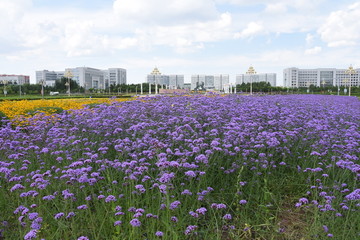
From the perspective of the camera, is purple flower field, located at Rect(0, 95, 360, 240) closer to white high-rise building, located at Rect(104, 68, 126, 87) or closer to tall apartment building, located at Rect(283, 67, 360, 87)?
tall apartment building, located at Rect(283, 67, 360, 87)

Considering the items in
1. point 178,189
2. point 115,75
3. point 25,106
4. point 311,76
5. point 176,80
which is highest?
Answer: point 115,75

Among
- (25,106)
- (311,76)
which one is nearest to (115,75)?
(311,76)

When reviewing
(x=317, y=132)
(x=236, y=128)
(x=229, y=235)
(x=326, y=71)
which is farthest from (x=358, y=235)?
(x=326, y=71)

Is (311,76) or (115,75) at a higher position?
(115,75)

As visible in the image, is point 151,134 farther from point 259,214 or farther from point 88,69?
point 88,69

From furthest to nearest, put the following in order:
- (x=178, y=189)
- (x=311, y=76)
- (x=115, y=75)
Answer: (x=115, y=75), (x=311, y=76), (x=178, y=189)

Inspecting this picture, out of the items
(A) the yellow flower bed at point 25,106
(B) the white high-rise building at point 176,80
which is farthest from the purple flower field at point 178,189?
(B) the white high-rise building at point 176,80

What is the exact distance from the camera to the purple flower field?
2953mm

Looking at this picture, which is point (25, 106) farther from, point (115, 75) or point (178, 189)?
point (115, 75)

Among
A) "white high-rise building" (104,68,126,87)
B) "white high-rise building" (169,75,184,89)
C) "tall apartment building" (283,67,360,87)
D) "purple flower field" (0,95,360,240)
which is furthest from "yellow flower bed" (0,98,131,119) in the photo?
"white high-rise building" (104,68,126,87)

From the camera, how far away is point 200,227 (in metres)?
3.33

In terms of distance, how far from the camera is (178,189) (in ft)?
12.4

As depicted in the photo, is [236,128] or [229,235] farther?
[236,128]

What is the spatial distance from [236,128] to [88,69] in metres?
150
